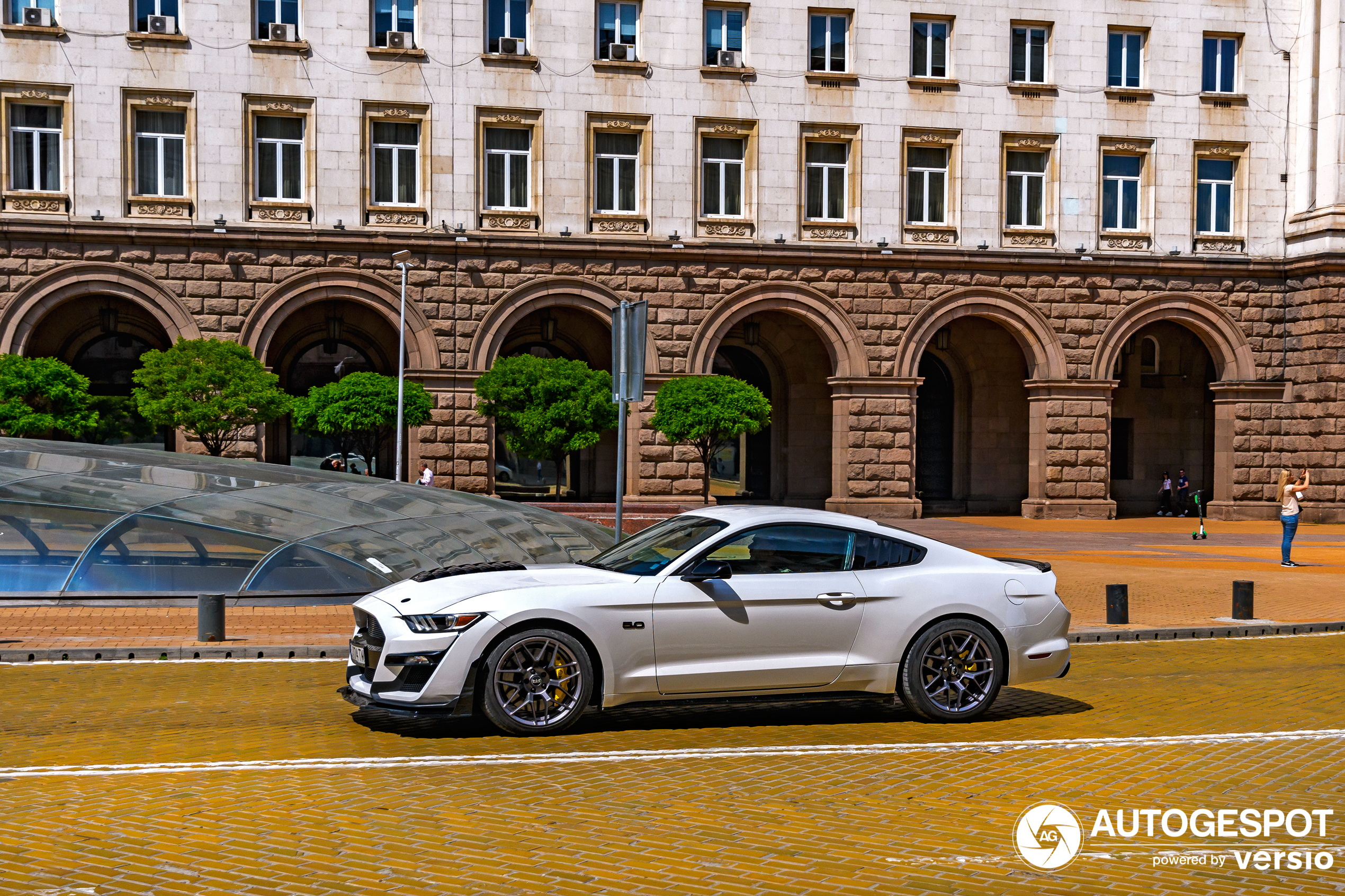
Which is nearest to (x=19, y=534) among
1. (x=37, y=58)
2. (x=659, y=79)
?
(x=37, y=58)

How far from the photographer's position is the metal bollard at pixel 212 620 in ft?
43.0

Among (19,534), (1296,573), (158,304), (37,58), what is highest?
(37,58)

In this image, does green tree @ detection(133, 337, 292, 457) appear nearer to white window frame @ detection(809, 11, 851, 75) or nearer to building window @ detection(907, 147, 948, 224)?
white window frame @ detection(809, 11, 851, 75)

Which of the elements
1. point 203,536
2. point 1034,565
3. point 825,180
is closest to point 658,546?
point 1034,565

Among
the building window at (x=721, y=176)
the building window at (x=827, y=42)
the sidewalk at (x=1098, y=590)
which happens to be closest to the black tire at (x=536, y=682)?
the sidewalk at (x=1098, y=590)

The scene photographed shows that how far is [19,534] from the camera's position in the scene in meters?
16.1

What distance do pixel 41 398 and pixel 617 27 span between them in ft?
56.9

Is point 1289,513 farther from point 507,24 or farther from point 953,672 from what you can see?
point 507,24

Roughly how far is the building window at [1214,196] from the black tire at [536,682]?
35482 mm

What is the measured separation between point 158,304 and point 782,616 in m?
28.6

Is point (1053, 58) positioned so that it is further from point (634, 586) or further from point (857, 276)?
point (634, 586)

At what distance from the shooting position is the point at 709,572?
9227 millimetres

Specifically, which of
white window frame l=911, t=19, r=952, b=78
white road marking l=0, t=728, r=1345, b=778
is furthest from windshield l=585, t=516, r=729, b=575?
white window frame l=911, t=19, r=952, b=78

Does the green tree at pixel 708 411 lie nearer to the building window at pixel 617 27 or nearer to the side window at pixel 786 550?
the building window at pixel 617 27
